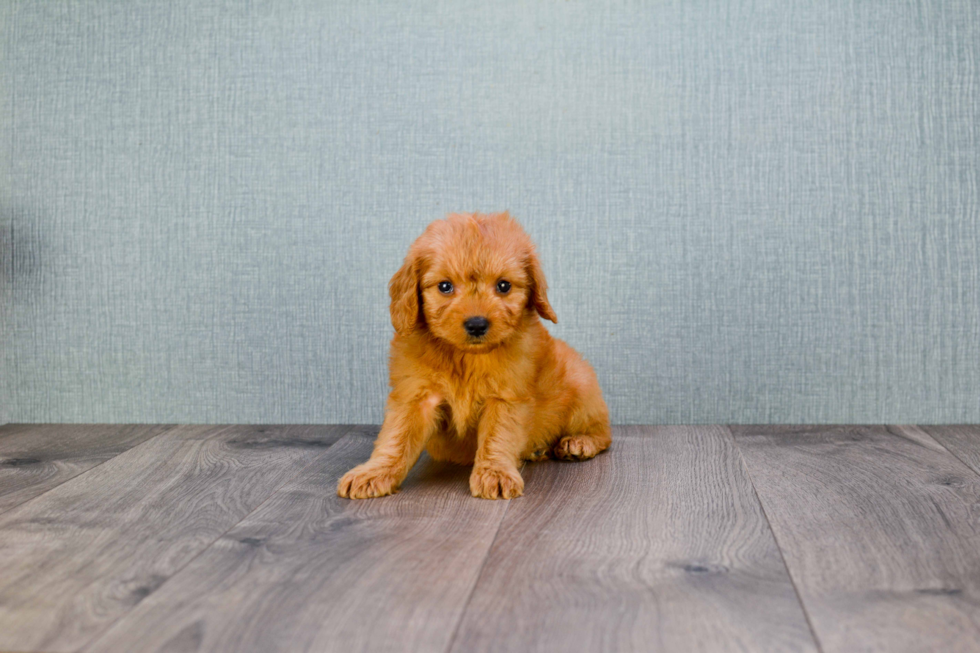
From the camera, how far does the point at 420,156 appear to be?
9.04ft

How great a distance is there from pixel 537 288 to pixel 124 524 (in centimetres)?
100

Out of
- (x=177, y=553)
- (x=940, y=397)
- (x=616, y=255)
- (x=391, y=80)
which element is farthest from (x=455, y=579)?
(x=940, y=397)

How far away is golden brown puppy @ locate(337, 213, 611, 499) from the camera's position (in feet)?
6.23

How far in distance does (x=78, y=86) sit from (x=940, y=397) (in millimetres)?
2905

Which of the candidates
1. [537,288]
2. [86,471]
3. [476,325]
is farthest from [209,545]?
[537,288]

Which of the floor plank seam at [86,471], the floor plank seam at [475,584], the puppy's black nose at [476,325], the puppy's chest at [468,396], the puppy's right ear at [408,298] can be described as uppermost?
the puppy's right ear at [408,298]

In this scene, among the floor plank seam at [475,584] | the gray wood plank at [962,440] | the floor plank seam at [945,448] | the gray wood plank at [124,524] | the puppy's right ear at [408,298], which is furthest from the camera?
the gray wood plank at [962,440]

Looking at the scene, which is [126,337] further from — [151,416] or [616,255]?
[616,255]

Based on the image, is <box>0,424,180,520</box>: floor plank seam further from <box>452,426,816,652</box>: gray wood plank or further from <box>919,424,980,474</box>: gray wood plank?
<box>919,424,980,474</box>: gray wood plank

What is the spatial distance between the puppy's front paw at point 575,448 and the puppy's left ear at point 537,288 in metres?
0.40

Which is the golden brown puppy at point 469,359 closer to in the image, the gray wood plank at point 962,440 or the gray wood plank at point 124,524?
the gray wood plank at point 124,524

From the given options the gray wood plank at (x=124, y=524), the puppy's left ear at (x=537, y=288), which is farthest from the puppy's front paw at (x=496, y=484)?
the gray wood plank at (x=124, y=524)

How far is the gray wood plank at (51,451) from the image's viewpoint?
204 cm

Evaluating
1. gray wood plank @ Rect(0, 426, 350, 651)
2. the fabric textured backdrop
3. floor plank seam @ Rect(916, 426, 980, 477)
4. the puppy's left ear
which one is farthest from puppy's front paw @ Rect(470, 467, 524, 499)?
floor plank seam @ Rect(916, 426, 980, 477)
